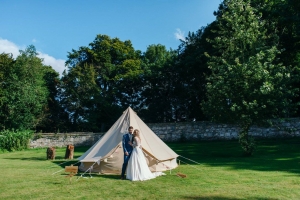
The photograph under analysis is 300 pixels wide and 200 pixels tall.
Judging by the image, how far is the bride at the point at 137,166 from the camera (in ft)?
32.6

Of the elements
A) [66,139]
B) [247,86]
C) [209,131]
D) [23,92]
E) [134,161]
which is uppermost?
[23,92]

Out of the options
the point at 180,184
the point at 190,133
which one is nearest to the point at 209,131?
the point at 190,133

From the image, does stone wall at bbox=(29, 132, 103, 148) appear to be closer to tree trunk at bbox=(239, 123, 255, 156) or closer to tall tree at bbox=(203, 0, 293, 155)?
tall tree at bbox=(203, 0, 293, 155)

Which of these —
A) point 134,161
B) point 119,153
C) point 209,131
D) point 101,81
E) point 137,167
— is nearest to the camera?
point 137,167

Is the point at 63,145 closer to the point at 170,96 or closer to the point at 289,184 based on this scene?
the point at 170,96

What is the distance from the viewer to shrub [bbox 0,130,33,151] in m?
23.9

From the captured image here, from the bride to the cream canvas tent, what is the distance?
0.96m

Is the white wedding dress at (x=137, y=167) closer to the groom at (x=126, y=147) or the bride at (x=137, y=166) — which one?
the bride at (x=137, y=166)

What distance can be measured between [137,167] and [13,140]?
17.3 meters

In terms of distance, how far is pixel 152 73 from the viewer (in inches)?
1240

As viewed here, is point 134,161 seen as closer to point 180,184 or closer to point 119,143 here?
point 119,143

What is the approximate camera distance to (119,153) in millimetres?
11406

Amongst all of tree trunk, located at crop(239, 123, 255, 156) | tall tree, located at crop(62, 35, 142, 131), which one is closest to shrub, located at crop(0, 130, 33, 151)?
tall tree, located at crop(62, 35, 142, 131)

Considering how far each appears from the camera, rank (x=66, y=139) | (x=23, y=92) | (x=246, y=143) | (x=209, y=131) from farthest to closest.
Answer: (x=23, y=92), (x=66, y=139), (x=209, y=131), (x=246, y=143)
